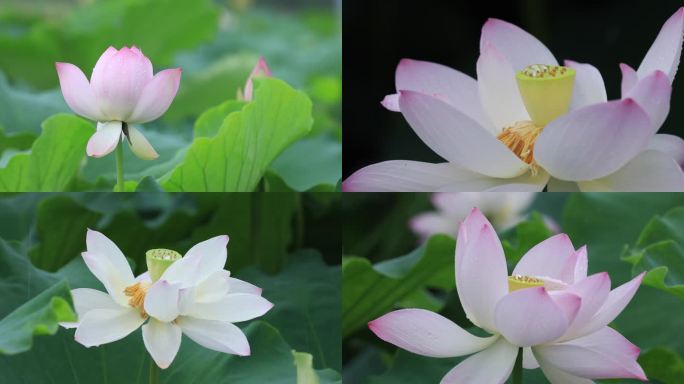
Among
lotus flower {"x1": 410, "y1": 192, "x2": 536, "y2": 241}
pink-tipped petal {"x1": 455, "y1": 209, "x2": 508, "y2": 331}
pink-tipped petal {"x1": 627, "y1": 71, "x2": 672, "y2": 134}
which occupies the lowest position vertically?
lotus flower {"x1": 410, "y1": 192, "x2": 536, "y2": 241}

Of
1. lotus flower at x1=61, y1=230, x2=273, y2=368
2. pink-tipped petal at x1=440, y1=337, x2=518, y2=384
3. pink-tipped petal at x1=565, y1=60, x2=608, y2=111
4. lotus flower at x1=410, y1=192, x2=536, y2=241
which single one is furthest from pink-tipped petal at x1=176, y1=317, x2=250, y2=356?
lotus flower at x1=410, y1=192, x2=536, y2=241

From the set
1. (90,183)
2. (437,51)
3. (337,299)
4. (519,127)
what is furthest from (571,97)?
(437,51)

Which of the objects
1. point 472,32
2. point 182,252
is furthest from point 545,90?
point 472,32

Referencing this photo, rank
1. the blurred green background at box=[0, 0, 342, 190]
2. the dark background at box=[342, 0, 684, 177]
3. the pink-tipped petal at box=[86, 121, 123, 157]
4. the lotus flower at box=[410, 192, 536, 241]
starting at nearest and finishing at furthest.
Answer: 1. the pink-tipped petal at box=[86, 121, 123, 157]
2. the blurred green background at box=[0, 0, 342, 190]
3. the lotus flower at box=[410, 192, 536, 241]
4. the dark background at box=[342, 0, 684, 177]

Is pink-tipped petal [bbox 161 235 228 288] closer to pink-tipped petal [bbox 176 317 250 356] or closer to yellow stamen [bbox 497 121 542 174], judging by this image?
pink-tipped petal [bbox 176 317 250 356]

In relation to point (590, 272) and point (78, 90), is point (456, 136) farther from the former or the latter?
point (590, 272)

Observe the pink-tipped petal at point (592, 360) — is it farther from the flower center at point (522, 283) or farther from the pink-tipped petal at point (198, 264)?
the pink-tipped petal at point (198, 264)
